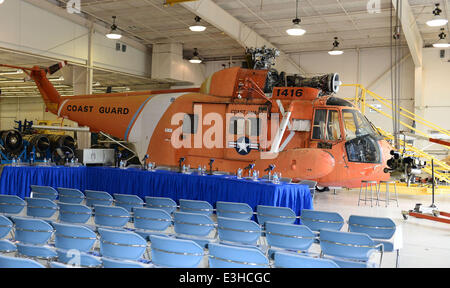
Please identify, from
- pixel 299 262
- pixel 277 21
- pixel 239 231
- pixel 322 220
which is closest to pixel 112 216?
pixel 239 231

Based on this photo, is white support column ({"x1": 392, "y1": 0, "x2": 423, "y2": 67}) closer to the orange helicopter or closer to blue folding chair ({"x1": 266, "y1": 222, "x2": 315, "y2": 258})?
the orange helicopter

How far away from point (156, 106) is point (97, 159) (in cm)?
395

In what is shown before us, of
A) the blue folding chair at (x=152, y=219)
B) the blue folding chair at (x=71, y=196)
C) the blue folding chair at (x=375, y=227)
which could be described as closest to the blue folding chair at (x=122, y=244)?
the blue folding chair at (x=152, y=219)

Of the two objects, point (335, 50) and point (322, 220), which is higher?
point (335, 50)

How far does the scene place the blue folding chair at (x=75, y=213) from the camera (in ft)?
15.9

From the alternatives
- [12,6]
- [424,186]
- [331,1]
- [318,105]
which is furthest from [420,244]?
[12,6]

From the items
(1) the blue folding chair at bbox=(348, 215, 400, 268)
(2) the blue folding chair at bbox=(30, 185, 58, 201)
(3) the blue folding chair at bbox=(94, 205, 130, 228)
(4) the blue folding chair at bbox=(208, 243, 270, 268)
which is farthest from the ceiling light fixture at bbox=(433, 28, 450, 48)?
(4) the blue folding chair at bbox=(208, 243, 270, 268)

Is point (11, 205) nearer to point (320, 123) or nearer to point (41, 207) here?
point (41, 207)

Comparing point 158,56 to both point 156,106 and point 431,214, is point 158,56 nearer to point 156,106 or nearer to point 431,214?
point 156,106

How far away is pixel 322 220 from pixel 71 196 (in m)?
3.54

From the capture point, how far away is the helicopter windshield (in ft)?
28.7

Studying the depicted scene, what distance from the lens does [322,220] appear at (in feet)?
15.7

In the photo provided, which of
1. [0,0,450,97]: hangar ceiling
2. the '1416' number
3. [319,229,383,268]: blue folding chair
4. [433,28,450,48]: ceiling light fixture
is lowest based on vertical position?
[319,229,383,268]: blue folding chair

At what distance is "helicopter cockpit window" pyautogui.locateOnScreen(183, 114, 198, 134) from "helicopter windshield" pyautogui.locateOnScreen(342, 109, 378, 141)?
A: 3265mm
